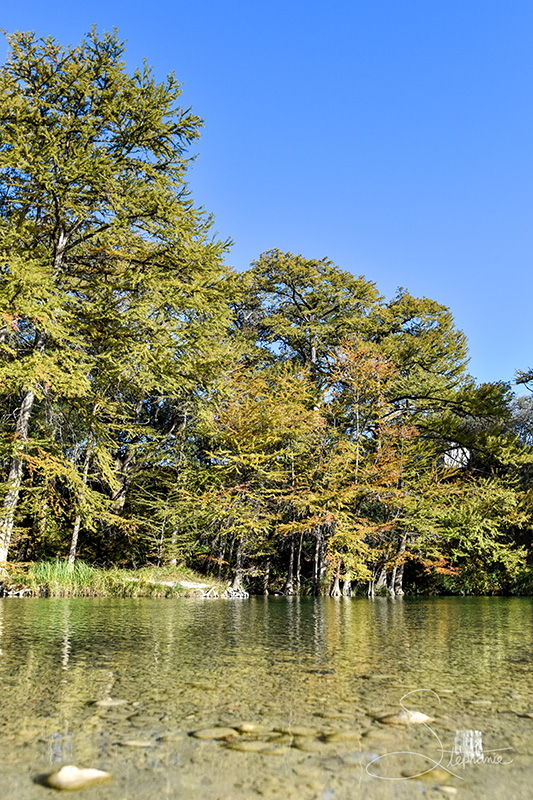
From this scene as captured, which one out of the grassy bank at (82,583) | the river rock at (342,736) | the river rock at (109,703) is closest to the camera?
the river rock at (342,736)

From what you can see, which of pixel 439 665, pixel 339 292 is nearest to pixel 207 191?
pixel 339 292

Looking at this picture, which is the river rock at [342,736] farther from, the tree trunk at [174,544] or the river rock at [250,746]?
the tree trunk at [174,544]

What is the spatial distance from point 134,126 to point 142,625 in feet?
34.7

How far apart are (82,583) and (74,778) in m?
10.2

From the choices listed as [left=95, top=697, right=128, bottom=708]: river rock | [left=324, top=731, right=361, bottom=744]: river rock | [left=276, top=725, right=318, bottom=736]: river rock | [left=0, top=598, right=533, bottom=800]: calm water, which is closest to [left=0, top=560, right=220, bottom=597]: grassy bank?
[left=0, top=598, right=533, bottom=800]: calm water

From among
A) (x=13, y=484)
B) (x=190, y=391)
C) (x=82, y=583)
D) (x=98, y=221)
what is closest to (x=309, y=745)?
(x=82, y=583)

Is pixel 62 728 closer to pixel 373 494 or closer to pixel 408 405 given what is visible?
pixel 373 494

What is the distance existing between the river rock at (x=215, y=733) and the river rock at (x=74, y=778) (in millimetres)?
420

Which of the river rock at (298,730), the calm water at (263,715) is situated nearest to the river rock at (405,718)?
the calm water at (263,715)

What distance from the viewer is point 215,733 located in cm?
185

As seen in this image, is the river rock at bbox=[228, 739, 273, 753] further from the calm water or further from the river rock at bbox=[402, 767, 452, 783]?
the river rock at bbox=[402, 767, 452, 783]

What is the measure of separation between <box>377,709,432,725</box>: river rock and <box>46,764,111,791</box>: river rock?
1.06m

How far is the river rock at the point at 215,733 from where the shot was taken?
1.81 meters

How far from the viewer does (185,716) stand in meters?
2.06
